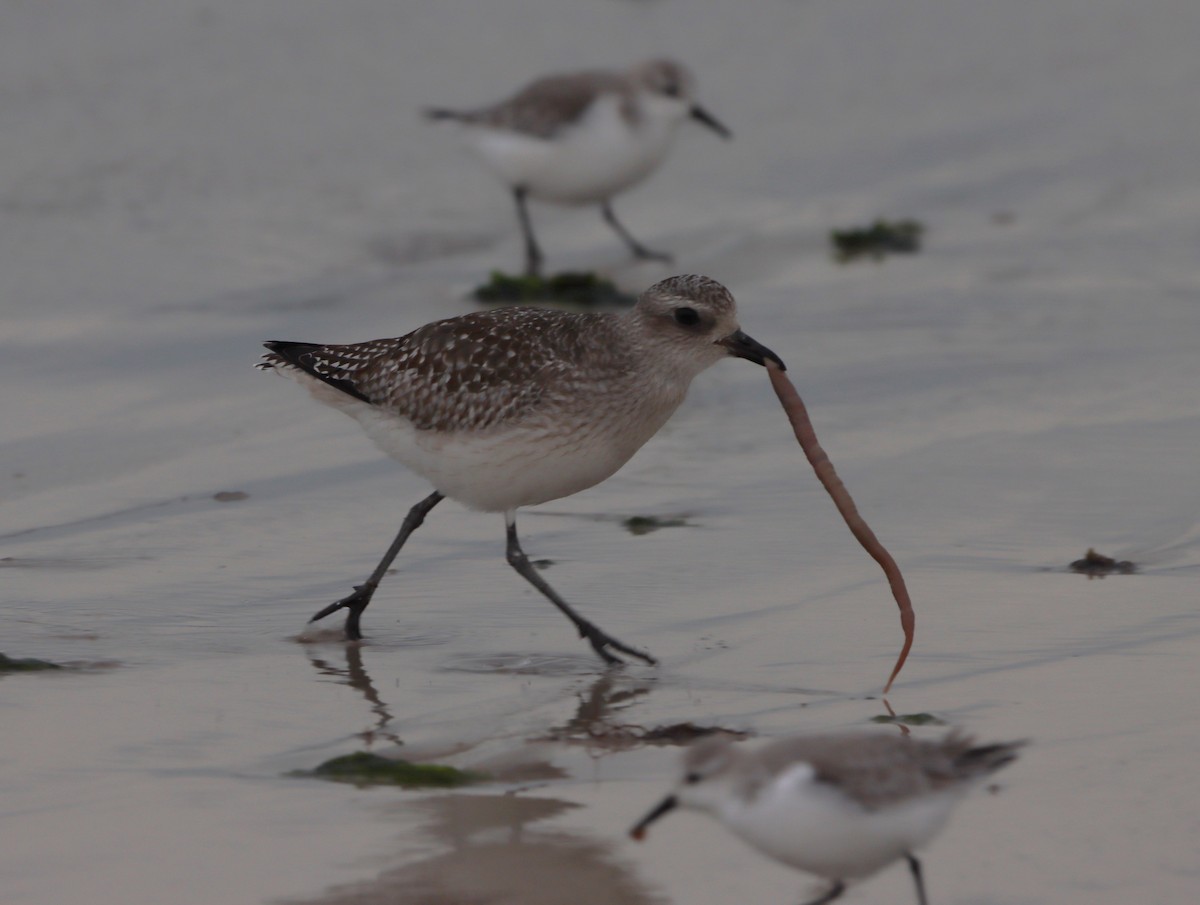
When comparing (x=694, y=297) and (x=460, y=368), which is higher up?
(x=694, y=297)

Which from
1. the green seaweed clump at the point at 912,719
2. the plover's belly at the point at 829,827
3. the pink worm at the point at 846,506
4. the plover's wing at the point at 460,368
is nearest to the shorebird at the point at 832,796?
the plover's belly at the point at 829,827

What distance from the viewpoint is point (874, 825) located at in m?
3.94

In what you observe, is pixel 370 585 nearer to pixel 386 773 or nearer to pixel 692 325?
pixel 692 325

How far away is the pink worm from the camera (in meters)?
5.71

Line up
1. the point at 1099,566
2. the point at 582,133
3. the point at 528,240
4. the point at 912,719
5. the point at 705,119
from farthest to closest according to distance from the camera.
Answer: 1. the point at 705,119
2. the point at 582,133
3. the point at 528,240
4. the point at 1099,566
5. the point at 912,719

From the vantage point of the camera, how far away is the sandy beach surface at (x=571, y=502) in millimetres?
4762

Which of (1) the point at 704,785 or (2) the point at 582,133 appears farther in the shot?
(2) the point at 582,133

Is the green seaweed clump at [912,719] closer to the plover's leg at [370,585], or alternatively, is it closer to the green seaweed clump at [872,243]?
the plover's leg at [370,585]

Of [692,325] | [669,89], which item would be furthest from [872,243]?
[692,325]

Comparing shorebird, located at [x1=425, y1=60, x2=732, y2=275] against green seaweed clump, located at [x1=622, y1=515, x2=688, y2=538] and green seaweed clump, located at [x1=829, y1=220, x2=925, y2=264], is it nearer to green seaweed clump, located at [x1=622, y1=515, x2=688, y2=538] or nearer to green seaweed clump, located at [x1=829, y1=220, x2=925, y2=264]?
green seaweed clump, located at [x1=829, y1=220, x2=925, y2=264]

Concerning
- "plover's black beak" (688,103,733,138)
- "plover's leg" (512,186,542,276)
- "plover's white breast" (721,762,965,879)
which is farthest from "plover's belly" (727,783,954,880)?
"plover's black beak" (688,103,733,138)

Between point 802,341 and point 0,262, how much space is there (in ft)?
16.8

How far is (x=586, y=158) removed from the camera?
13.5 metres

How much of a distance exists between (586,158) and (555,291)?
2.22 meters
